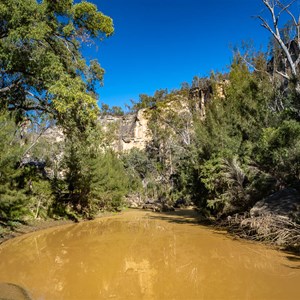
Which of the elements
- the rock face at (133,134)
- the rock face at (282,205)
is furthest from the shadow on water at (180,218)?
the rock face at (133,134)

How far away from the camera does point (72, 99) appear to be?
38.0 ft

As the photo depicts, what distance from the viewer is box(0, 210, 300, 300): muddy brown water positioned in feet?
20.2

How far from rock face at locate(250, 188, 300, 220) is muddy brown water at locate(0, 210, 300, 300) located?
1.40 m

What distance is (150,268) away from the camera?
802 cm

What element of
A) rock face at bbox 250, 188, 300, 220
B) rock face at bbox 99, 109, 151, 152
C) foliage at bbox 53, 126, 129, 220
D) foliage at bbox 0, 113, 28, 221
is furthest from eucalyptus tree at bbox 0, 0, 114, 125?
rock face at bbox 99, 109, 151, 152

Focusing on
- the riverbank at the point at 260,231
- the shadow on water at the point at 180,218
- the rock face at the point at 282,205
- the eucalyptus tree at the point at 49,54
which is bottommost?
the shadow on water at the point at 180,218

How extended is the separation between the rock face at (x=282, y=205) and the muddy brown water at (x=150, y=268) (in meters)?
1.40

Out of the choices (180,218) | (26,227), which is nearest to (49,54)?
(26,227)

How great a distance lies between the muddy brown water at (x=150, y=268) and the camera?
6168 mm

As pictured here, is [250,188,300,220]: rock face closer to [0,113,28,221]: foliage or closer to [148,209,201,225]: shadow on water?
[148,209,201,225]: shadow on water

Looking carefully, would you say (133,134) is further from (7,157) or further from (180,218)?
(7,157)

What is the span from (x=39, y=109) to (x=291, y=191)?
12048mm

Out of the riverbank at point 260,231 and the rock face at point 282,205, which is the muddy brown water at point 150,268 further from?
the rock face at point 282,205

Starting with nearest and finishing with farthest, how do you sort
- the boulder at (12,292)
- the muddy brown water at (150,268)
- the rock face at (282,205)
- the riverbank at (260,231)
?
the boulder at (12,292) → the muddy brown water at (150,268) → the riverbank at (260,231) → the rock face at (282,205)
